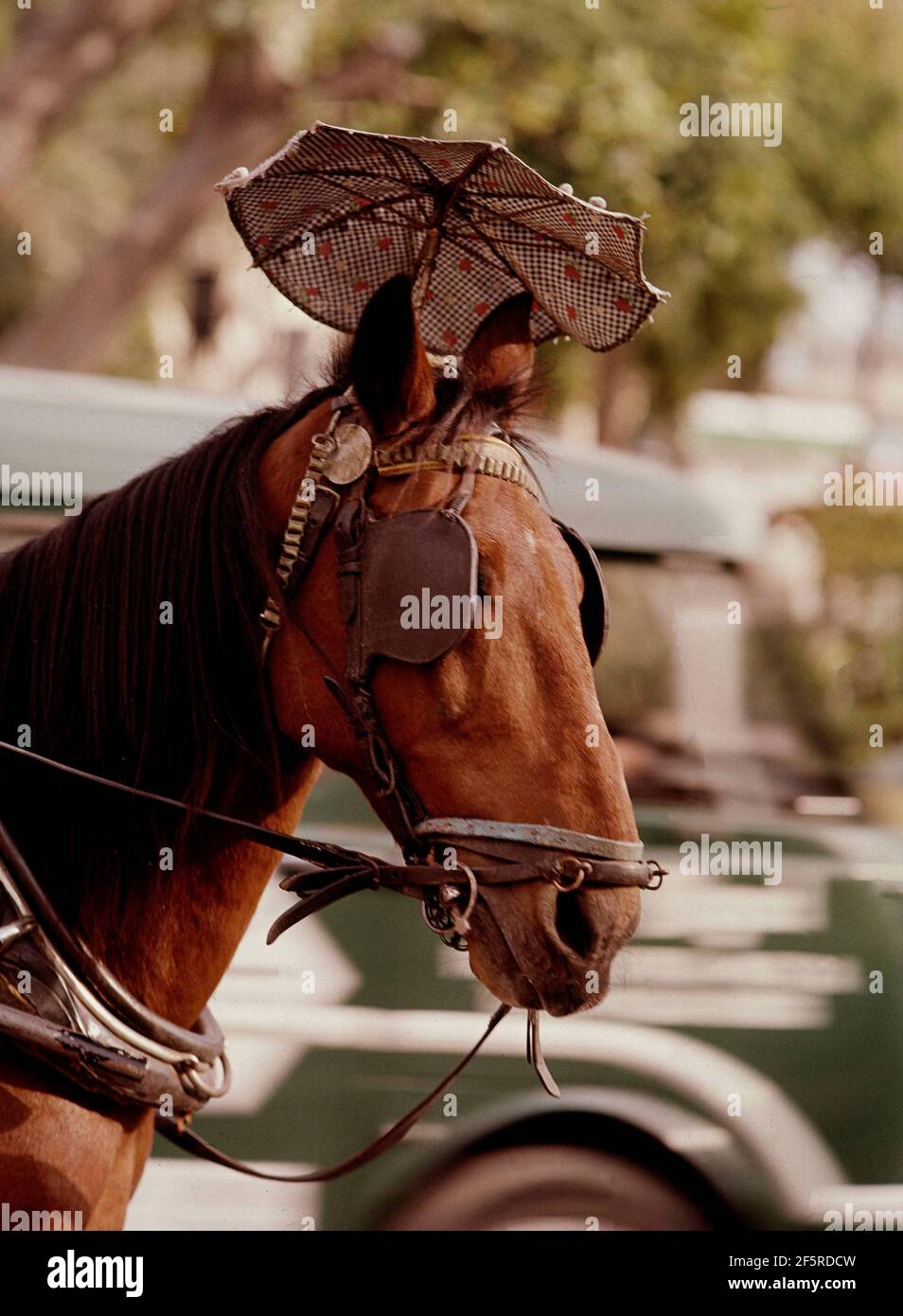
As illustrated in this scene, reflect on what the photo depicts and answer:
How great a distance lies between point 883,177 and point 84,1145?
10042mm

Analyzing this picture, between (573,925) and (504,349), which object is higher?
(504,349)

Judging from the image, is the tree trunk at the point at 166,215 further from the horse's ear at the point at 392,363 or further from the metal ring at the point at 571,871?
the metal ring at the point at 571,871

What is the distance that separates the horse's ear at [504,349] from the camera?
7.25ft

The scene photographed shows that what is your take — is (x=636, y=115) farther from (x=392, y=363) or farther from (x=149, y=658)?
(x=149, y=658)

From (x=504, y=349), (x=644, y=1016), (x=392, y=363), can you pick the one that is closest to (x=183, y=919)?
(x=392, y=363)

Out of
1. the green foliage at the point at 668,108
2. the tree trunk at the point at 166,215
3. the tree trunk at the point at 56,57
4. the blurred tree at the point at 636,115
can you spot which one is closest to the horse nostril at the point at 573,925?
the blurred tree at the point at 636,115

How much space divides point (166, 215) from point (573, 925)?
29.5 feet

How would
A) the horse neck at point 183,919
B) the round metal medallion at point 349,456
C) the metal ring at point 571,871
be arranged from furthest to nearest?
the horse neck at point 183,919
the round metal medallion at point 349,456
the metal ring at point 571,871

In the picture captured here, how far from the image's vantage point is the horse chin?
197cm

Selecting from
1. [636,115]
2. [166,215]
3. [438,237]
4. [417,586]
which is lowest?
[417,586]

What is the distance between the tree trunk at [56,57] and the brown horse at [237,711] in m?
8.29

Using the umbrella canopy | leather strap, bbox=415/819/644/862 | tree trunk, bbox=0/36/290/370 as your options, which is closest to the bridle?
leather strap, bbox=415/819/644/862

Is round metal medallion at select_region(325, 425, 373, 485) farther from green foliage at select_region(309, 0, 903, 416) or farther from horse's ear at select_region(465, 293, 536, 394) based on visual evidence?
green foliage at select_region(309, 0, 903, 416)

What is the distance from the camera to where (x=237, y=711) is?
215 cm
